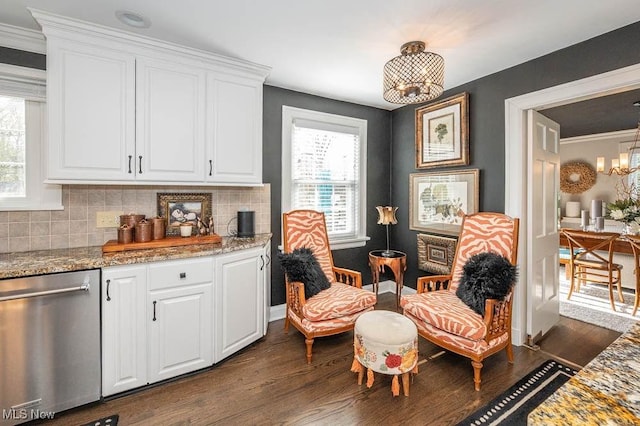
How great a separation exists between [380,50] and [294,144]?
1.36m

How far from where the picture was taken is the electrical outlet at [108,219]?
242 cm

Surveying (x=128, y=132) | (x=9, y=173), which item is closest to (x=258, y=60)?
(x=128, y=132)

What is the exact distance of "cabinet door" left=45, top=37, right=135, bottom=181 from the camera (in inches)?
79.6

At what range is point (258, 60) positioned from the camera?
2.65 meters

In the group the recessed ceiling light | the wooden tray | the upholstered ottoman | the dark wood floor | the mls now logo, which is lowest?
the dark wood floor

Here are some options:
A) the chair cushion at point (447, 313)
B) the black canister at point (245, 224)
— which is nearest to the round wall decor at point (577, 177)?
the chair cushion at point (447, 313)

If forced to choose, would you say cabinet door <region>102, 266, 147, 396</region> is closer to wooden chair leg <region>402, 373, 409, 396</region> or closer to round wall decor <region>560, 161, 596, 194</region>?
wooden chair leg <region>402, 373, 409, 396</region>

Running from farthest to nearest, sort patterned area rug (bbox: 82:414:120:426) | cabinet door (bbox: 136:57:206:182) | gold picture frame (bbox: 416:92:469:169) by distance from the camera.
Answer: gold picture frame (bbox: 416:92:469:169), cabinet door (bbox: 136:57:206:182), patterned area rug (bbox: 82:414:120:426)

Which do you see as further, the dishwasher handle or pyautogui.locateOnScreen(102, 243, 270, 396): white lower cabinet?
pyautogui.locateOnScreen(102, 243, 270, 396): white lower cabinet

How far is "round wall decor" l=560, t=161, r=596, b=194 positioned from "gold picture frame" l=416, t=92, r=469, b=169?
464cm

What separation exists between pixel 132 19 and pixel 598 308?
5526 millimetres

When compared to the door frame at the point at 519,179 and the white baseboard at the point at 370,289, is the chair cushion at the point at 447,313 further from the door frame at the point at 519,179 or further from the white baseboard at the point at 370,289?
the white baseboard at the point at 370,289

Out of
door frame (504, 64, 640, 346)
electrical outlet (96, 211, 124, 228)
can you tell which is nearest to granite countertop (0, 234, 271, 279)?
electrical outlet (96, 211, 124, 228)

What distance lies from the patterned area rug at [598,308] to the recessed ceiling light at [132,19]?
4.96m
